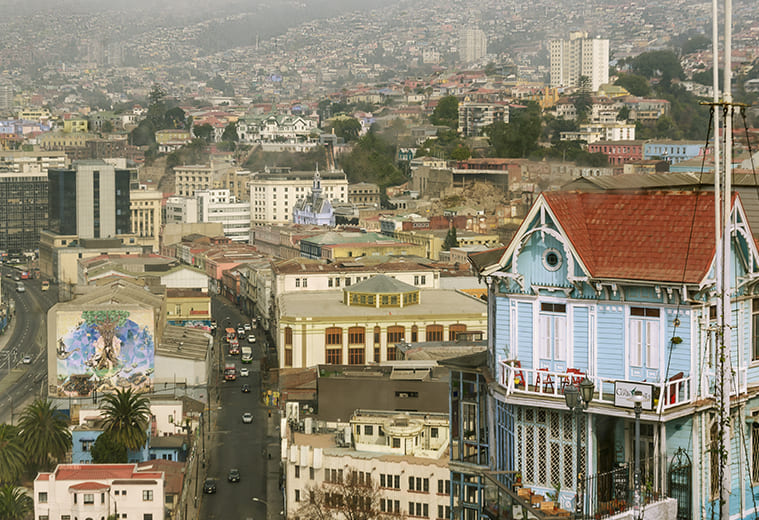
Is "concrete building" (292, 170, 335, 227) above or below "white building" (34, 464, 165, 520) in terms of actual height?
above

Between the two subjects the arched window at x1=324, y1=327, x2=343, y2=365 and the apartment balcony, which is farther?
the arched window at x1=324, y1=327, x2=343, y2=365

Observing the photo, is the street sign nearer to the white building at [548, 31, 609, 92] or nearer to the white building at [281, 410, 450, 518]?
the white building at [281, 410, 450, 518]

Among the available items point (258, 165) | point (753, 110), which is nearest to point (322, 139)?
point (258, 165)

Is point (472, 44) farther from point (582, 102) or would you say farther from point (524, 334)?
point (524, 334)

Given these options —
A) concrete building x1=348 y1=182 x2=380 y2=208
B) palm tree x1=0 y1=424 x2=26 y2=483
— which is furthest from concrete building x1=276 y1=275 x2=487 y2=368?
concrete building x1=348 y1=182 x2=380 y2=208

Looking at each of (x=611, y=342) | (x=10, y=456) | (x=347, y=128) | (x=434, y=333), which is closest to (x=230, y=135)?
(x=347, y=128)
